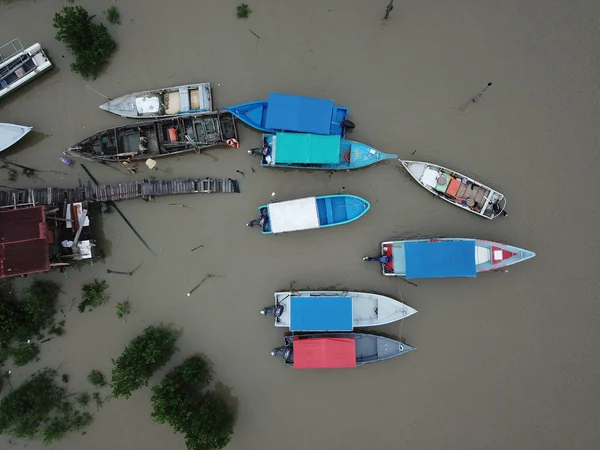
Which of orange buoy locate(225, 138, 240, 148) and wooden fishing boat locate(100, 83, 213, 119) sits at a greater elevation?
wooden fishing boat locate(100, 83, 213, 119)

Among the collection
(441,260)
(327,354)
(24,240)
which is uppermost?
(24,240)

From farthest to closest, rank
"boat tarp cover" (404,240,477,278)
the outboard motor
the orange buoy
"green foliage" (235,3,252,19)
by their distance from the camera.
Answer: "green foliage" (235,3,252,19) < the orange buoy < the outboard motor < "boat tarp cover" (404,240,477,278)

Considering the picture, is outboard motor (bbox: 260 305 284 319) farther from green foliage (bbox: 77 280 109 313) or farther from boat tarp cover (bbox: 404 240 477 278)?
green foliage (bbox: 77 280 109 313)

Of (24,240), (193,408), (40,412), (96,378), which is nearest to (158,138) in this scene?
(24,240)

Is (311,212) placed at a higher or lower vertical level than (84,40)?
lower

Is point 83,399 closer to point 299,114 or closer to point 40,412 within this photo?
point 40,412

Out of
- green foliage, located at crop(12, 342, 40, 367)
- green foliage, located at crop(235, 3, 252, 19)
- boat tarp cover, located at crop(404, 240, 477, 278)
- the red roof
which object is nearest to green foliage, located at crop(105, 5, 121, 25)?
green foliage, located at crop(235, 3, 252, 19)

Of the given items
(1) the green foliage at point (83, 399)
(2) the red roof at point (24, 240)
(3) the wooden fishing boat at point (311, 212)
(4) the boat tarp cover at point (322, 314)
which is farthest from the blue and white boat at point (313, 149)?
(1) the green foliage at point (83, 399)
